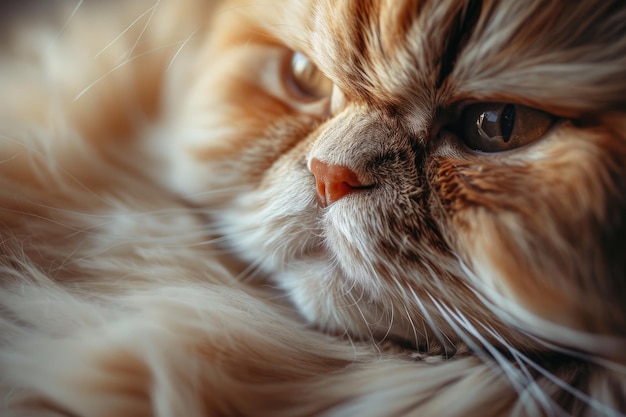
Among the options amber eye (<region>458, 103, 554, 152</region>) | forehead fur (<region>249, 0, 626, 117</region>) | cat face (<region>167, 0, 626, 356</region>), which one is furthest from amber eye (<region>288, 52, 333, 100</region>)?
amber eye (<region>458, 103, 554, 152</region>)

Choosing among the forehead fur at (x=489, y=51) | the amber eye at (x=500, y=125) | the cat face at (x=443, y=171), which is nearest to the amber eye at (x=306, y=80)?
the cat face at (x=443, y=171)

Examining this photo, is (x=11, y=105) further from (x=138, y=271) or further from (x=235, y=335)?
A: (x=235, y=335)

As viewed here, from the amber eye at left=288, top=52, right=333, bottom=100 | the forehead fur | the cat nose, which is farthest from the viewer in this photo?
the amber eye at left=288, top=52, right=333, bottom=100

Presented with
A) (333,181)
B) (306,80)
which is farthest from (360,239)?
(306,80)

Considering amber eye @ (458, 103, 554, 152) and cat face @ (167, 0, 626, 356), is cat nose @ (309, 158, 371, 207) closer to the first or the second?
cat face @ (167, 0, 626, 356)

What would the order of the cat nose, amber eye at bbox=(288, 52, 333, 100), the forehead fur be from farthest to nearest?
amber eye at bbox=(288, 52, 333, 100) → the cat nose → the forehead fur

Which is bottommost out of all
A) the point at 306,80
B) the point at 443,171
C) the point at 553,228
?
the point at 553,228

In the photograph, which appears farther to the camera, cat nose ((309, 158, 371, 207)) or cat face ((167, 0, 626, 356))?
cat nose ((309, 158, 371, 207))

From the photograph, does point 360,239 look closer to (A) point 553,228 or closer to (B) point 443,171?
(B) point 443,171
